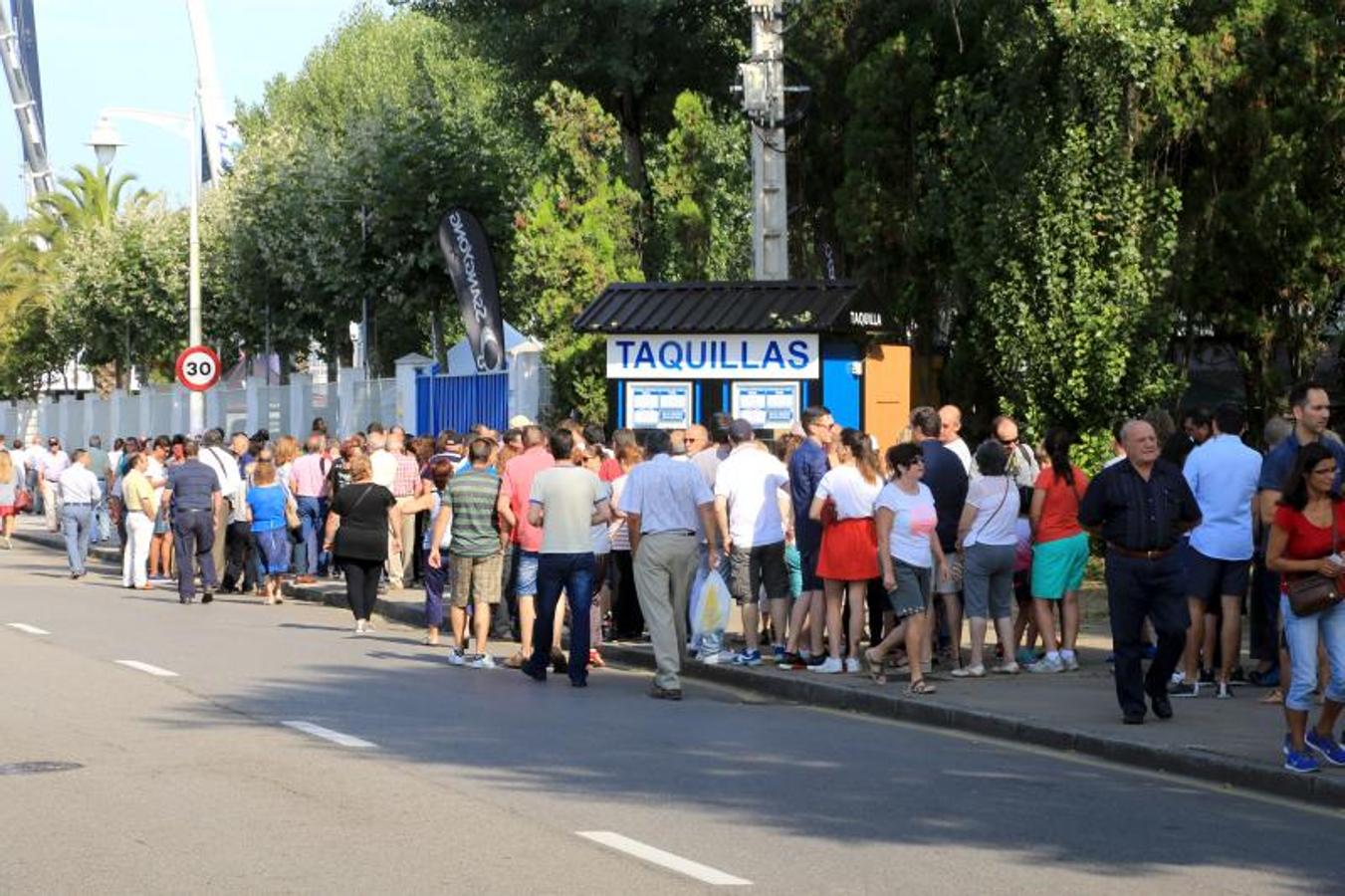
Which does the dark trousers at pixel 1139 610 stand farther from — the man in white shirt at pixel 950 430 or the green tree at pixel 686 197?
the green tree at pixel 686 197

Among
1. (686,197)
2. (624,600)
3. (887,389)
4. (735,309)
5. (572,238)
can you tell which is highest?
(686,197)

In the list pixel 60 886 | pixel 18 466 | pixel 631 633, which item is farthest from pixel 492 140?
pixel 60 886

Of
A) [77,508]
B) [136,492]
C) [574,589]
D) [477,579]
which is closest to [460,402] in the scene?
[77,508]

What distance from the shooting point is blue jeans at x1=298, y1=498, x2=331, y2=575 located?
28.1 m

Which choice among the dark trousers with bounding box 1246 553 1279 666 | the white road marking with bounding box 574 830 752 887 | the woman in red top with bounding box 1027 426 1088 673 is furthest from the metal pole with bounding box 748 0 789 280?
the white road marking with bounding box 574 830 752 887

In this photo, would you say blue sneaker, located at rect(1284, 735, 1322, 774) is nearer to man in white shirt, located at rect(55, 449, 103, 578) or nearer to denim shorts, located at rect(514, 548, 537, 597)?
denim shorts, located at rect(514, 548, 537, 597)

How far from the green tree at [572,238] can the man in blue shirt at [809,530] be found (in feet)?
48.0

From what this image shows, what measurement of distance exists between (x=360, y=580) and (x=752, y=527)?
4.94 m

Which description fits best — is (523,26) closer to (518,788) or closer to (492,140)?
(492,140)

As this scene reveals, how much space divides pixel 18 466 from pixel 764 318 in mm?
30142

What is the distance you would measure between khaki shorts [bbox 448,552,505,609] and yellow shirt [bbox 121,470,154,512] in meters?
10.4

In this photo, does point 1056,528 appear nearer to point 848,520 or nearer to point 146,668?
point 848,520

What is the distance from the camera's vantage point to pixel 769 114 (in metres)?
23.7

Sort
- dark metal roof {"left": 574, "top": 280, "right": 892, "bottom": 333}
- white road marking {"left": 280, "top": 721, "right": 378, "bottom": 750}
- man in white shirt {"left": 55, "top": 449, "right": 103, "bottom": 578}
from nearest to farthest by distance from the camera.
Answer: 1. white road marking {"left": 280, "top": 721, "right": 378, "bottom": 750}
2. dark metal roof {"left": 574, "top": 280, "right": 892, "bottom": 333}
3. man in white shirt {"left": 55, "top": 449, "right": 103, "bottom": 578}
